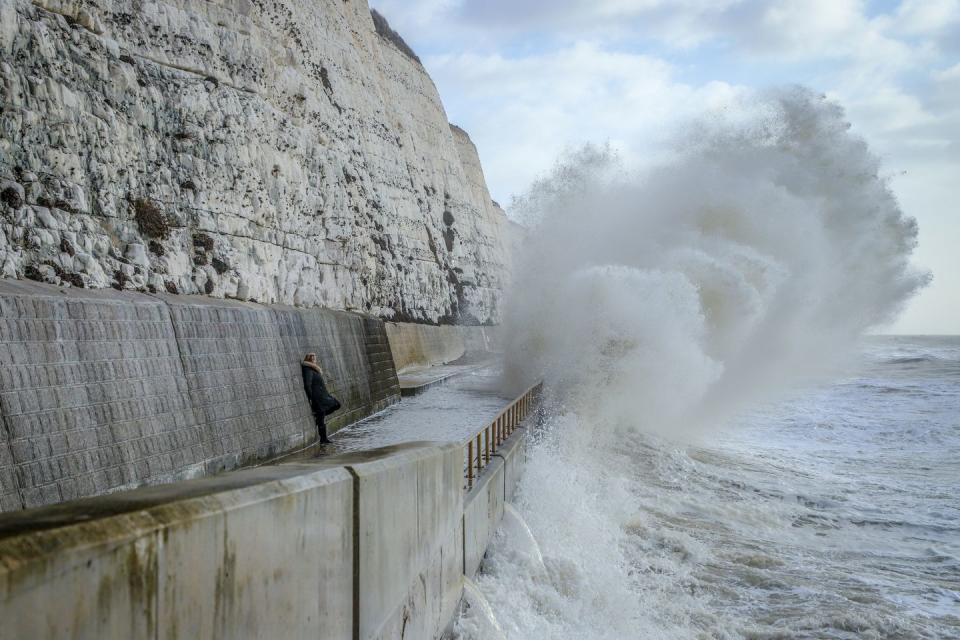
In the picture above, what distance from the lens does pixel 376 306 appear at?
92.8ft

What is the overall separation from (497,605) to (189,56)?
13052 millimetres

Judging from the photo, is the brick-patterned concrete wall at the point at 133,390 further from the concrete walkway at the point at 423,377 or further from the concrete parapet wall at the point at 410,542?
the concrete walkway at the point at 423,377

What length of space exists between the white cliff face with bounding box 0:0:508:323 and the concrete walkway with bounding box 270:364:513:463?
133 inches

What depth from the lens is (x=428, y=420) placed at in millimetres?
16031

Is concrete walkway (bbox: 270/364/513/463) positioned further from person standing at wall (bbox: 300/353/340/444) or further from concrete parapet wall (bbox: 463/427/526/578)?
concrete parapet wall (bbox: 463/427/526/578)

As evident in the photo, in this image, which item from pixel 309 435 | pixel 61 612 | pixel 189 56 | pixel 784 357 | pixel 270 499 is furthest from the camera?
pixel 784 357

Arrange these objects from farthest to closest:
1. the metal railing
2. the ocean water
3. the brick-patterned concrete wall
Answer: the metal railing
the ocean water
the brick-patterned concrete wall

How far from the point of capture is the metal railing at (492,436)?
8.11 metres

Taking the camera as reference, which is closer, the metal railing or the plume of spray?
the metal railing

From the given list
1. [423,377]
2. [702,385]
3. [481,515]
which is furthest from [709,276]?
[481,515]

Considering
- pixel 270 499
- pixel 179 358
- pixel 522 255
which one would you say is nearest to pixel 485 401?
pixel 522 255

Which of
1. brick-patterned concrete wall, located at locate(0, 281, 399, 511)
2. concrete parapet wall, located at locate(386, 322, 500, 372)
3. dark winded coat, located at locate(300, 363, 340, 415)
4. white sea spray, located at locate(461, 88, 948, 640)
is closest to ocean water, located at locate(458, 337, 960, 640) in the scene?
white sea spray, located at locate(461, 88, 948, 640)

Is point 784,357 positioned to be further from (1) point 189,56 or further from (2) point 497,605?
(2) point 497,605

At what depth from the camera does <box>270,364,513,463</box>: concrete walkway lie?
1276 centimetres
